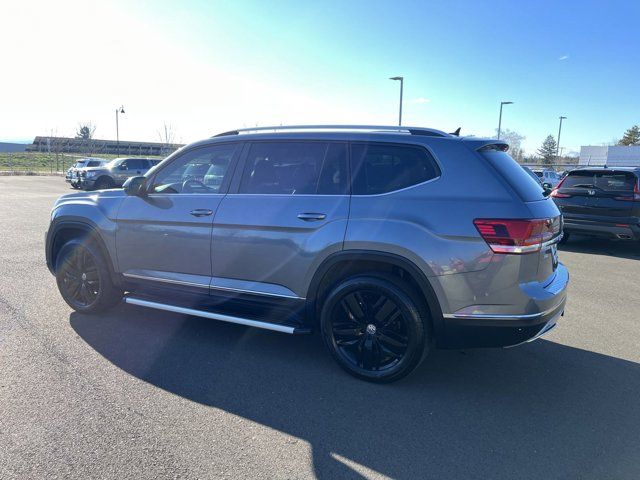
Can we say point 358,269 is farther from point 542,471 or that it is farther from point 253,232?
point 542,471

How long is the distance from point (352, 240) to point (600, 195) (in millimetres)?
7447

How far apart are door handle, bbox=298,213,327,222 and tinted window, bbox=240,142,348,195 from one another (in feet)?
0.65

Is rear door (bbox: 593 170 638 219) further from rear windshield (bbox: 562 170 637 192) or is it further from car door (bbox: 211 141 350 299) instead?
car door (bbox: 211 141 350 299)

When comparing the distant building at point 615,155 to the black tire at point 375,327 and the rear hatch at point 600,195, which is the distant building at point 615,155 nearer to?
the rear hatch at point 600,195

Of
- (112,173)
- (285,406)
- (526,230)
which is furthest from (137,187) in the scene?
(112,173)

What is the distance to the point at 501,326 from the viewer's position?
3100 mm

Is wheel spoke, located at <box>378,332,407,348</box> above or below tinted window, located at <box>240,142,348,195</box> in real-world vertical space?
below

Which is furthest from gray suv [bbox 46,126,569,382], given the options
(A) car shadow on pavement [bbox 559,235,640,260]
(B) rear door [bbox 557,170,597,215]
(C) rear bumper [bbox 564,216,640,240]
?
(A) car shadow on pavement [bbox 559,235,640,260]

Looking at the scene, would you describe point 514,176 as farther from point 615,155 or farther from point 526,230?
point 615,155

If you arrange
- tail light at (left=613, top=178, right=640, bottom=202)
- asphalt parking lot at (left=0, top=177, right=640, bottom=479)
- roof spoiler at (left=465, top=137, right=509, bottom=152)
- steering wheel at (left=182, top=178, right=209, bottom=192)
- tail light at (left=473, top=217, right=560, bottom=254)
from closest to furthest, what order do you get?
asphalt parking lot at (left=0, top=177, right=640, bottom=479) < tail light at (left=473, top=217, right=560, bottom=254) < roof spoiler at (left=465, top=137, right=509, bottom=152) < steering wheel at (left=182, top=178, right=209, bottom=192) < tail light at (left=613, top=178, right=640, bottom=202)

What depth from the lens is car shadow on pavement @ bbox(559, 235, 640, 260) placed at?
29.4ft

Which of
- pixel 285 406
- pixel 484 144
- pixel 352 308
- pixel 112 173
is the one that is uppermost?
pixel 484 144

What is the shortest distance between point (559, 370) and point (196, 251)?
322cm

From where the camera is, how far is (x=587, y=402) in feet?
10.8
